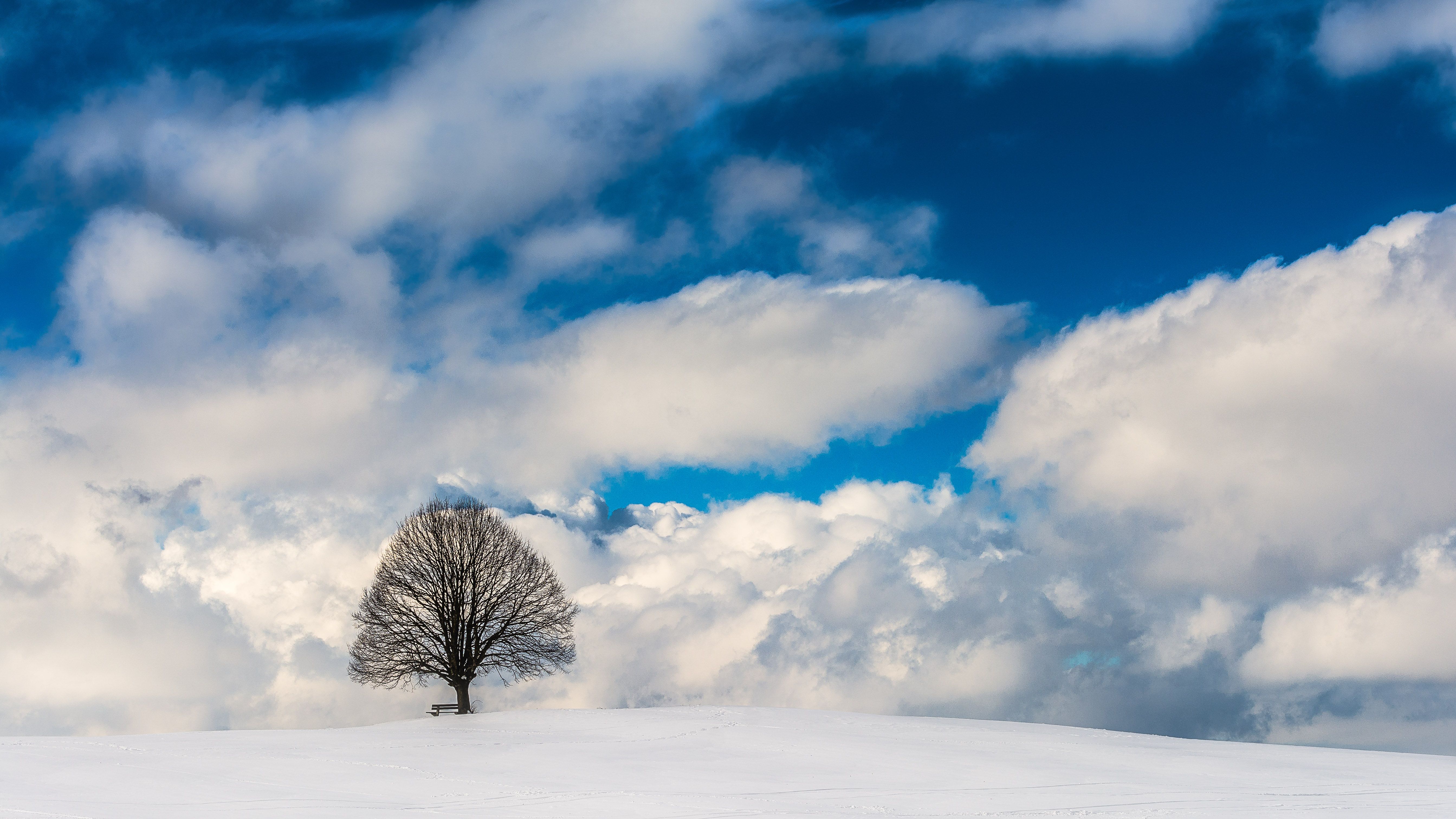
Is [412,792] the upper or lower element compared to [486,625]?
lower

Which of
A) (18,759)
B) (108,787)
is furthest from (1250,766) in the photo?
(18,759)

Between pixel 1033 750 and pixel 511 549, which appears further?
pixel 511 549

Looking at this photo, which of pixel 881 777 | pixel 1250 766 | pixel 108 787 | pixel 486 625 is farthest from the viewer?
pixel 486 625

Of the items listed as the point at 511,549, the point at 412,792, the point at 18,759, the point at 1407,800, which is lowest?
the point at 1407,800

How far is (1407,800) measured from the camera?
23.9 meters

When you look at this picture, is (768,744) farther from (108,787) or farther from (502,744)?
(108,787)

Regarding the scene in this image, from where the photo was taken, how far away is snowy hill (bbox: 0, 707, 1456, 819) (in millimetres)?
20406

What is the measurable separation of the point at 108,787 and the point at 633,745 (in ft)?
45.7

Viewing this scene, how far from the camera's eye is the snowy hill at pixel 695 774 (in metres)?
20.4

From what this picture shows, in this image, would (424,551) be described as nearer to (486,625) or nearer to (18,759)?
(486,625)

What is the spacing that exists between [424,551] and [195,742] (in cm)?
1644

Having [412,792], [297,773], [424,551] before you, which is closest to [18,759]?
[297,773]

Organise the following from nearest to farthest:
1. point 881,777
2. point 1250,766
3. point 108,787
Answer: point 108,787 < point 881,777 < point 1250,766

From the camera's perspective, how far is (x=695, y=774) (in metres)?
25.1
